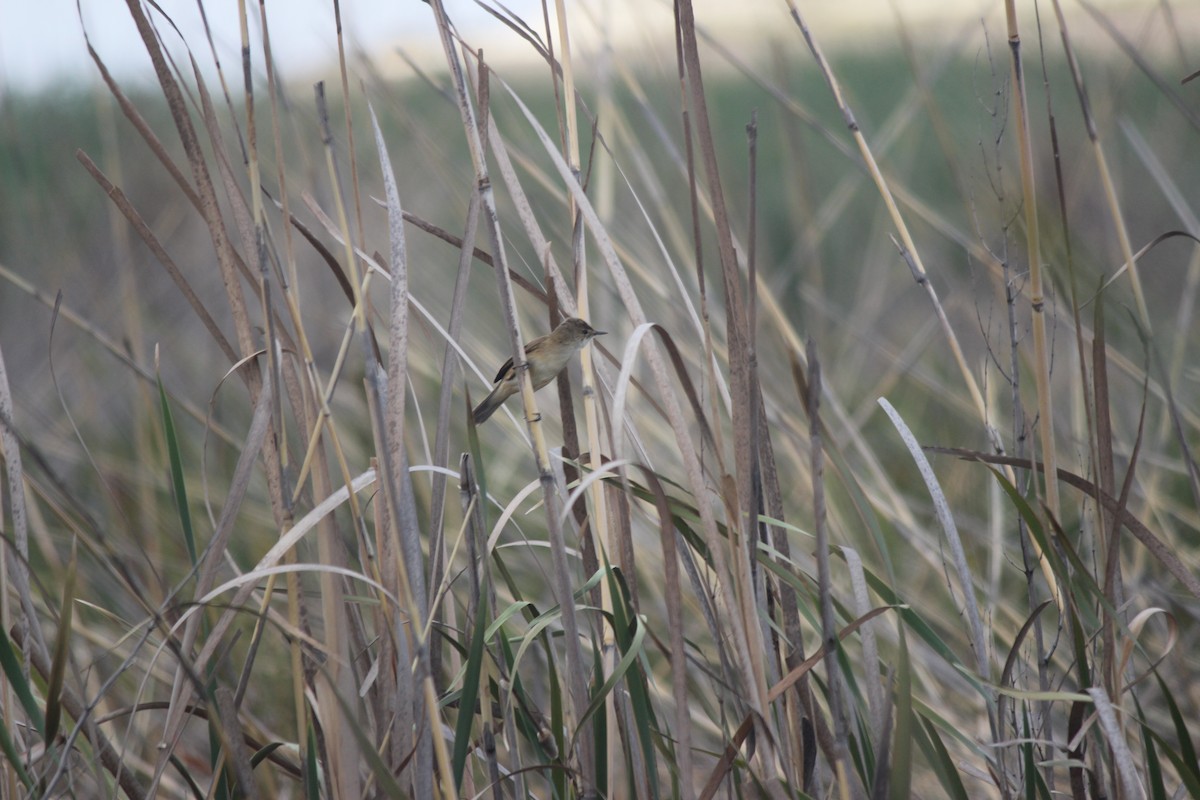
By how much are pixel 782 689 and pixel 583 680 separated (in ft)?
0.53

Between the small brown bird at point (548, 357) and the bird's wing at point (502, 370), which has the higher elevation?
the small brown bird at point (548, 357)

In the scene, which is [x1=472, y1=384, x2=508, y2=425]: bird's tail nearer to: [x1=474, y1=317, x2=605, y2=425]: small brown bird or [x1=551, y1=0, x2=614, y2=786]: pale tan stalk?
[x1=474, y1=317, x2=605, y2=425]: small brown bird

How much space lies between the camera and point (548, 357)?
1.12 metres

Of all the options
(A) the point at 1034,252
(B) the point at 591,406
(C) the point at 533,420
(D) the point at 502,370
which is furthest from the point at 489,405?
(A) the point at 1034,252

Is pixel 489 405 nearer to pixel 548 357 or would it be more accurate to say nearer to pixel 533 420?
pixel 548 357

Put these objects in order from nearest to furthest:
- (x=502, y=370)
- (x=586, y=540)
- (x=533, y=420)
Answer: (x=533, y=420)
(x=586, y=540)
(x=502, y=370)

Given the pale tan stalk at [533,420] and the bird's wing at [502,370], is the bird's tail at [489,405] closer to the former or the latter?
the bird's wing at [502,370]

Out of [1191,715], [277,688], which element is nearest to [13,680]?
[277,688]

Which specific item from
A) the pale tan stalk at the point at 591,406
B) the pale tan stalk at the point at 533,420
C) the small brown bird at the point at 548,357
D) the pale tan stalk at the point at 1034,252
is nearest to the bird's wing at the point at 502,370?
the small brown bird at the point at 548,357

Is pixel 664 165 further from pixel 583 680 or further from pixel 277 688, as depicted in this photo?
pixel 583 680

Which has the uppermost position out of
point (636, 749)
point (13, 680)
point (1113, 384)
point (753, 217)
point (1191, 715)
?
point (753, 217)

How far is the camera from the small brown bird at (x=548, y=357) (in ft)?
3.02

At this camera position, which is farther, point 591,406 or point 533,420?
point 591,406

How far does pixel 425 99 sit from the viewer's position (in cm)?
302
